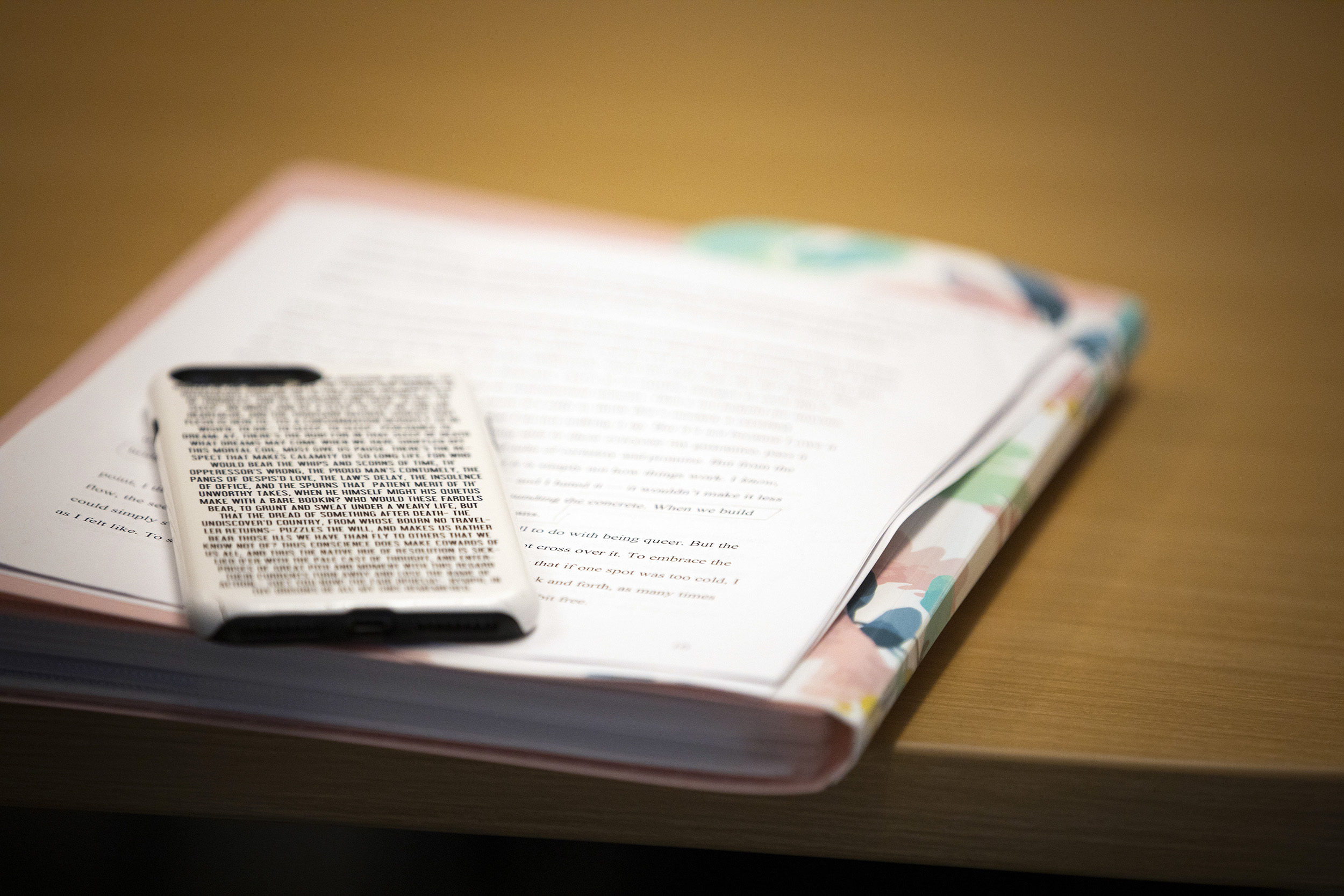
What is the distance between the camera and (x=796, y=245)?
0.61m

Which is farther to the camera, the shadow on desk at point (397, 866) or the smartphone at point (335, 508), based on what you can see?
the shadow on desk at point (397, 866)

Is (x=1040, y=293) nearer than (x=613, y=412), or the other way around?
(x=613, y=412)

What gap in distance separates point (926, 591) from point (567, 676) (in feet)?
0.38

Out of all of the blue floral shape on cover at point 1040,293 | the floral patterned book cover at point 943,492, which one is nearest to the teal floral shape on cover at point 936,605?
the floral patterned book cover at point 943,492

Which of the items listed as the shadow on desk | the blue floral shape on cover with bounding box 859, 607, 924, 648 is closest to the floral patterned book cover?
the blue floral shape on cover with bounding box 859, 607, 924, 648

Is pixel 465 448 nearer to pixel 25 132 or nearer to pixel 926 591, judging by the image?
pixel 926 591

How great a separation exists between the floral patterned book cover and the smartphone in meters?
0.09

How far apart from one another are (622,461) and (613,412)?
0.12 feet

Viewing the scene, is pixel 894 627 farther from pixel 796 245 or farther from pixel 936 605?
pixel 796 245

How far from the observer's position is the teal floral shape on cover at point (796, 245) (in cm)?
59

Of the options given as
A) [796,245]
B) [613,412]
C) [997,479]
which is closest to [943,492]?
[997,479]

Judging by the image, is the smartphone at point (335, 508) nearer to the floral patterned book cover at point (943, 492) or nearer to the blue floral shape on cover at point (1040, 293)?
the floral patterned book cover at point (943, 492)

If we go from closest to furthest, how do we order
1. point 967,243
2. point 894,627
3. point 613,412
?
point 894,627 → point 613,412 → point 967,243

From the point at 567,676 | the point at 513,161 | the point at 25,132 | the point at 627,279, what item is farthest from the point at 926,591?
the point at 25,132
